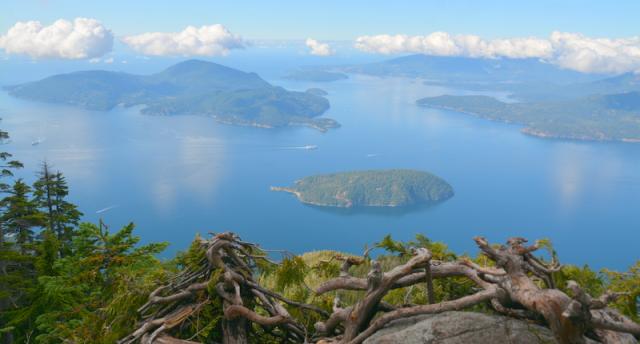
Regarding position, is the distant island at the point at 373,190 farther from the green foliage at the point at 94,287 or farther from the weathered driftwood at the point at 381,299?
the weathered driftwood at the point at 381,299

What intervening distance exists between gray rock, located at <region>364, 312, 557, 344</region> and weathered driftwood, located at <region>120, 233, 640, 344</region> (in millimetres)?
73

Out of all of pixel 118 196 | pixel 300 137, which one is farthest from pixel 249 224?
pixel 300 137

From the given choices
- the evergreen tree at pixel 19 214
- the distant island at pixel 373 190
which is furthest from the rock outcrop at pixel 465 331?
the distant island at pixel 373 190

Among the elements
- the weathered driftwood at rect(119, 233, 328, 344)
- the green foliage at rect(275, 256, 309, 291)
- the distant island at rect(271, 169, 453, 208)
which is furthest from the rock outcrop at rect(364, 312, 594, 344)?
the distant island at rect(271, 169, 453, 208)

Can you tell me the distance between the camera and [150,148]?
155000 mm

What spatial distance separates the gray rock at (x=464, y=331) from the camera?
2.42 m

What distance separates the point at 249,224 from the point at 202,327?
9390 cm

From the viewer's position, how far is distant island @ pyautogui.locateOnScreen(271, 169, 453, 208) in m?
119

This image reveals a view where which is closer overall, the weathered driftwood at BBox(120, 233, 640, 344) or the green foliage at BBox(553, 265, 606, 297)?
the weathered driftwood at BBox(120, 233, 640, 344)

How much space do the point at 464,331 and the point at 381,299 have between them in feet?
1.83

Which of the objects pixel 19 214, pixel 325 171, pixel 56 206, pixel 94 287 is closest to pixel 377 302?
pixel 94 287

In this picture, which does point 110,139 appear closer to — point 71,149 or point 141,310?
point 71,149

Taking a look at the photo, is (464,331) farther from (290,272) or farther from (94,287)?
(94,287)

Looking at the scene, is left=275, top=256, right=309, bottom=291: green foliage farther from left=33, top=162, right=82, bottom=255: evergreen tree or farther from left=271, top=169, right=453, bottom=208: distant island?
left=271, top=169, right=453, bottom=208: distant island
